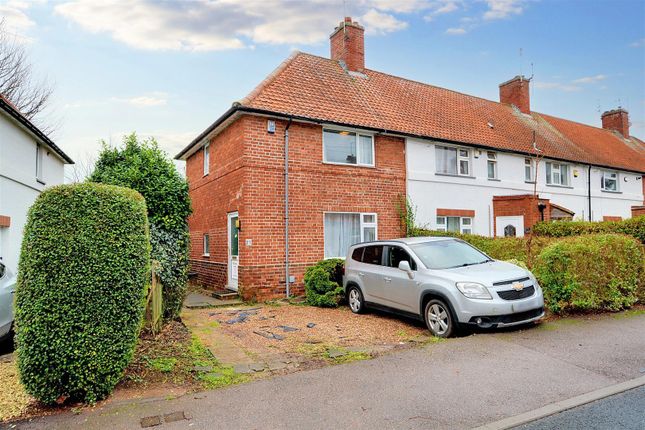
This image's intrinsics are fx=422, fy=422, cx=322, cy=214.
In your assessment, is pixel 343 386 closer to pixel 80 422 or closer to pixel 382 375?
pixel 382 375

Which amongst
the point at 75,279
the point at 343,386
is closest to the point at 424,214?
the point at 343,386

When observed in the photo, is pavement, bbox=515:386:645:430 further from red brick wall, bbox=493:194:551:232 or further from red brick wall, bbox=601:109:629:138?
red brick wall, bbox=601:109:629:138

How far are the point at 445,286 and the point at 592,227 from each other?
8.06 m

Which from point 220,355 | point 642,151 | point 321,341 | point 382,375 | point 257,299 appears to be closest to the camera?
point 382,375

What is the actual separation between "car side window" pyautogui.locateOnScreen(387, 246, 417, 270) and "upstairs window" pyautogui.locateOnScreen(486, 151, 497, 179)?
33.5ft

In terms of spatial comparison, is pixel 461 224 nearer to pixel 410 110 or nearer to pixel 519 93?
pixel 410 110

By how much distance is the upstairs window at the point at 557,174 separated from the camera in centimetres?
1911

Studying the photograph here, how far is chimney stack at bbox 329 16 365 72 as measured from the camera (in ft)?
53.6

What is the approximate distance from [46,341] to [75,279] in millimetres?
658

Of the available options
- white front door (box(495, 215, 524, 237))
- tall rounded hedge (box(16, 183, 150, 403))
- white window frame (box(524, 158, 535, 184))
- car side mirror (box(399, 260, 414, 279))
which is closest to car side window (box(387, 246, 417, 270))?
car side mirror (box(399, 260, 414, 279))

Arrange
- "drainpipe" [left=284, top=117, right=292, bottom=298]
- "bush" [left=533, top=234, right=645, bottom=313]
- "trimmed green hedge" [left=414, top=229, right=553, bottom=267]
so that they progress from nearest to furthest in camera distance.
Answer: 1. "bush" [left=533, top=234, right=645, bottom=313]
2. "trimmed green hedge" [left=414, top=229, right=553, bottom=267]
3. "drainpipe" [left=284, top=117, right=292, bottom=298]

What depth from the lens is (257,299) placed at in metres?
11.3

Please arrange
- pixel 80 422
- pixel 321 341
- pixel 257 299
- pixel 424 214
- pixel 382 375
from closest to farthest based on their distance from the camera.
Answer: pixel 80 422, pixel 382 375, pixel 321 341, pixel 257 299, pixel 424 214

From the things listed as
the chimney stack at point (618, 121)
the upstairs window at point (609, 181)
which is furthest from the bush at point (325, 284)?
the chimney stack at point (618, 121)
